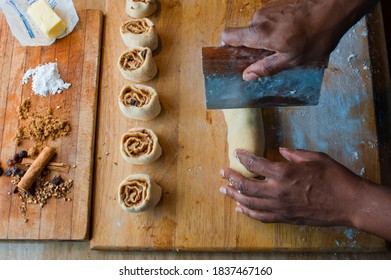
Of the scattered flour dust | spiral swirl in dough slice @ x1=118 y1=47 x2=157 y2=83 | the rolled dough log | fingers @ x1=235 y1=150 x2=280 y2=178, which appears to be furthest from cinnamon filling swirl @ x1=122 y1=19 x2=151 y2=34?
fingers @ x1=235 y1=150 x2=280 y2=178

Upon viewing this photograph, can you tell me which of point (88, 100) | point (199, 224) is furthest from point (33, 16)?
point (199, 224)

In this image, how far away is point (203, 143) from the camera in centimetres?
211

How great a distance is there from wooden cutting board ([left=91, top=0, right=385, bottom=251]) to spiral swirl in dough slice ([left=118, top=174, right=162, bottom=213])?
99 mm

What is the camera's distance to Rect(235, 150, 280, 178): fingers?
163cm

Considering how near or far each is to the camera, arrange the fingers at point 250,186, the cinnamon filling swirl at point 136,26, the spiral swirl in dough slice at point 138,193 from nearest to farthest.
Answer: the fingers at point 250,186
the spiral swirl in dough slice at point 138,193
the cinnamon filling swirl at point 136,26

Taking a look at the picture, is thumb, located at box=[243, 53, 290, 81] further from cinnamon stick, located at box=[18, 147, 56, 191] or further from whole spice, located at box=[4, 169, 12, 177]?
whole spice, located at box=[4, 169, 12, 177]

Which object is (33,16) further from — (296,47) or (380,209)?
(380,209)

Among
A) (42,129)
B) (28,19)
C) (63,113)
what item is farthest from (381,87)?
(28,19)

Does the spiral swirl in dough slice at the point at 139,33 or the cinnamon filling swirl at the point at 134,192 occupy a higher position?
the spiral swirl in dough slice at the point at 139,33

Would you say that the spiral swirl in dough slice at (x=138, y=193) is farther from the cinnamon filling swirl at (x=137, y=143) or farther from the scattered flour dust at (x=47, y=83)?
the scattered flour dust at (x=47, y=83)

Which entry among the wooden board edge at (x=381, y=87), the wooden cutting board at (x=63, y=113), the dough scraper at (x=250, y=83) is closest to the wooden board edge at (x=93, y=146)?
the wooden cutting board at (x=63, y=113)

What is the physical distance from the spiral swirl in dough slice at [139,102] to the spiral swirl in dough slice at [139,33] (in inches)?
10.1

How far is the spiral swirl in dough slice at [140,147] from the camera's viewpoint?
2023mm

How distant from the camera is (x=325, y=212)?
1600mm
